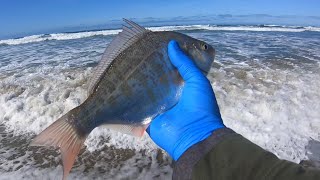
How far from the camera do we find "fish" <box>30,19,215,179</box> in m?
2.21

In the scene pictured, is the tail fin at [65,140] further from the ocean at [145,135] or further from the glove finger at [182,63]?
the ocean at [145,135]

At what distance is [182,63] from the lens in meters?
2.45

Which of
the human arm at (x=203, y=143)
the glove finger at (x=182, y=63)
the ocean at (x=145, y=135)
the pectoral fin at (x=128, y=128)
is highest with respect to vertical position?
the glove finger at (x=182, y=63)

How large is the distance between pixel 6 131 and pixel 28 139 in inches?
27.9

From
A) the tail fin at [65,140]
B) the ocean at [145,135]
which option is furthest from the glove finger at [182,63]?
the ocean at [145,135]

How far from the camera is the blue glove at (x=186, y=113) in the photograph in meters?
2.23

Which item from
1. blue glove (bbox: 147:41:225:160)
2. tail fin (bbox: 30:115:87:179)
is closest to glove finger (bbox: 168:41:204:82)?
blue glove (bbox: 147:41:225:160)

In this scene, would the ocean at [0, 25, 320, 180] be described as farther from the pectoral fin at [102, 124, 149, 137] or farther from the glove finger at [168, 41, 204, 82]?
the glove finger at [168, 41, 204, 82]

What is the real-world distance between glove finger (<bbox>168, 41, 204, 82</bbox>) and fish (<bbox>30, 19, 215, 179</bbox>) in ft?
0.14

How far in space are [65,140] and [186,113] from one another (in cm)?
85

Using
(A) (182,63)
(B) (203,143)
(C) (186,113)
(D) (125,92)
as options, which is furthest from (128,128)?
(B) (203,143)

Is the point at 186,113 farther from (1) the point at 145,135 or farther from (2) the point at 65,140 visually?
(1) the point at 145,135

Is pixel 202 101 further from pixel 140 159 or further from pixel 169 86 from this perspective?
pixel 140 159

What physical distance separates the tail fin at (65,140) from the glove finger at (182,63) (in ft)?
2.83
